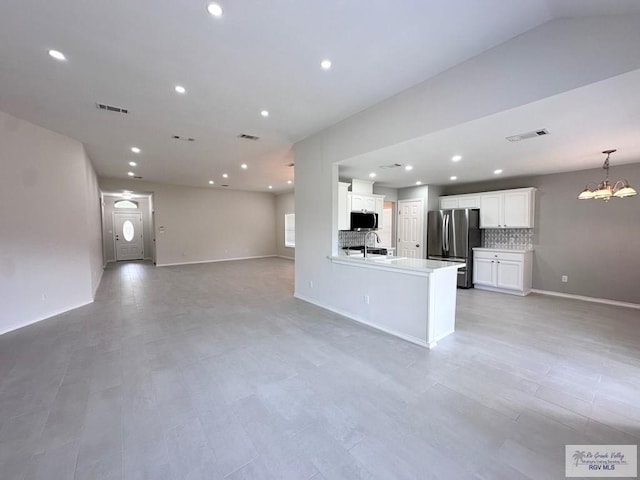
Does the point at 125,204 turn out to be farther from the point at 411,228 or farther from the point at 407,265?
the point at 407,265

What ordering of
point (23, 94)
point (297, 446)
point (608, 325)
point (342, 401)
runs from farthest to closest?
point (608, 325) < point (23, 94) < point (342, 401) < point (297, 446)

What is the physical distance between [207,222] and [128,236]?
3780 mm

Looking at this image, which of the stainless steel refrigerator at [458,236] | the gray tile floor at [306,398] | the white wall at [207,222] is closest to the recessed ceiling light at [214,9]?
the gray tile floor at [306,398]

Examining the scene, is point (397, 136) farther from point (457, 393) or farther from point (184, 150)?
point (184, 150)

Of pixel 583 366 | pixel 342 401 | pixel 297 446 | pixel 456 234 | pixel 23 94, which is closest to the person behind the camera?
pixel 297 446

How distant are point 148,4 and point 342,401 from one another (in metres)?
3.33

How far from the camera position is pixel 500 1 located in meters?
1.90

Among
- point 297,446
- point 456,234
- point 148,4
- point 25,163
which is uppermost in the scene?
point 148,4

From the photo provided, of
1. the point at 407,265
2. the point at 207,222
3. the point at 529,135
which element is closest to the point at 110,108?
the point at 407,265

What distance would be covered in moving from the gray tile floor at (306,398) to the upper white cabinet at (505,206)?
2.38 m

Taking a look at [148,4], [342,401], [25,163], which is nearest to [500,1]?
[148,4]

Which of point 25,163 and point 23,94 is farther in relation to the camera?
point 25,163

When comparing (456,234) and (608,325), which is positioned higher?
(456,234)

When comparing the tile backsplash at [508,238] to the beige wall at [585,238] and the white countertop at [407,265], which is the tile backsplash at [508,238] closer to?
the beige wall at [585,238]
